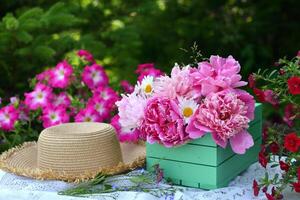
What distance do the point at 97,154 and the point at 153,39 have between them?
276 centimetres

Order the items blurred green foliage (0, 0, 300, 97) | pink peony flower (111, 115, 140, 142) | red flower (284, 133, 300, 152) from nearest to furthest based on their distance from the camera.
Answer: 1. red flower (284, 133, 300, 152)
2. pink peony flower (111, 115, 140, 142)
3. blurred green foliage (0, 0, 300, 97)

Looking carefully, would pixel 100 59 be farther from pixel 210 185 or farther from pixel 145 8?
pixel 210 185

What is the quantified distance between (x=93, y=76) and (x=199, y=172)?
78 centimetres

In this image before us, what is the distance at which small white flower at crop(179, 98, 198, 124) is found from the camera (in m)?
1.43

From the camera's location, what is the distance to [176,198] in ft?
4.58

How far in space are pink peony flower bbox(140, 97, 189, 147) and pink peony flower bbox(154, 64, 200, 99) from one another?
2 cm

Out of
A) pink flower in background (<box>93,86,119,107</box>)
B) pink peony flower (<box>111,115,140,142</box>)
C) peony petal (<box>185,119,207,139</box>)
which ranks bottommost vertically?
pink peony flower (<box>111,115,140,142</box>)

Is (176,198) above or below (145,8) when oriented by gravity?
below

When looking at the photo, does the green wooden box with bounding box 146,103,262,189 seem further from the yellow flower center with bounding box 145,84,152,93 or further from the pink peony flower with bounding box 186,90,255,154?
the yellow flower center with bounding box 145,84,152,93

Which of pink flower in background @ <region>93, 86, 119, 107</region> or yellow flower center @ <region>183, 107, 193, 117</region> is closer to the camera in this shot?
yellow flower center @ <region>183, 107, 193, 117</region>

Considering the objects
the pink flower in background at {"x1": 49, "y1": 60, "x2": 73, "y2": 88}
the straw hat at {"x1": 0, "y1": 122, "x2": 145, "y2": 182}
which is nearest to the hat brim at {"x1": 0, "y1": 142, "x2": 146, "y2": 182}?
the straw hat at {"x1": 0, "y1": 122, "x2": 145, "y2": 182}

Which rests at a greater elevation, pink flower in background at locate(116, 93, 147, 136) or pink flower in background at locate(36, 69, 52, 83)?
pink flower in background at locate(116, 93, 147, 136)

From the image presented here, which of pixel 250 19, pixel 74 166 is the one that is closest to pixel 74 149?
pixel 74 166

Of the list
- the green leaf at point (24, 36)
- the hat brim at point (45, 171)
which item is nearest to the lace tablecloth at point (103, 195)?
the hat brim at point (45, 171)
